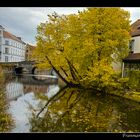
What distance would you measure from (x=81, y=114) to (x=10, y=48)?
2.10 metres

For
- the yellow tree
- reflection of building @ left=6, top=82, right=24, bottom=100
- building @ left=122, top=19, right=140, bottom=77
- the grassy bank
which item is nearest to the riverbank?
the yellow tree

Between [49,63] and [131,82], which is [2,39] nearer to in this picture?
[49,63]

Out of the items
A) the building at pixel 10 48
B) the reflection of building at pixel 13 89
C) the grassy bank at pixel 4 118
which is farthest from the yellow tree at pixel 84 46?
the reflection of building at pixel 13 89

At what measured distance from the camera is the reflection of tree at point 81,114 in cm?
423

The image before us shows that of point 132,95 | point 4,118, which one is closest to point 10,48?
point 4,118

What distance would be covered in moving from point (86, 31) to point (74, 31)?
1129 mm

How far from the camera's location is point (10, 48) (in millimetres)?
4105

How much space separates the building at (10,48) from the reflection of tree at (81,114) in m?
1.04

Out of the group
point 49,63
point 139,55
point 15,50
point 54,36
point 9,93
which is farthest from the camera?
point 9,93

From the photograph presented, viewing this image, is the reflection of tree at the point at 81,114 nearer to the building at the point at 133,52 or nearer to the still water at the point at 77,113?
the still water at the point at 77,113

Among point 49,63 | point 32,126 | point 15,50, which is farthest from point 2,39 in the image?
point 32,126

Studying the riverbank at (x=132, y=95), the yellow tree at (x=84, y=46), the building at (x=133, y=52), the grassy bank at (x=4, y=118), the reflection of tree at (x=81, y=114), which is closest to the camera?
the grassy bank at (x=4, y=118)
